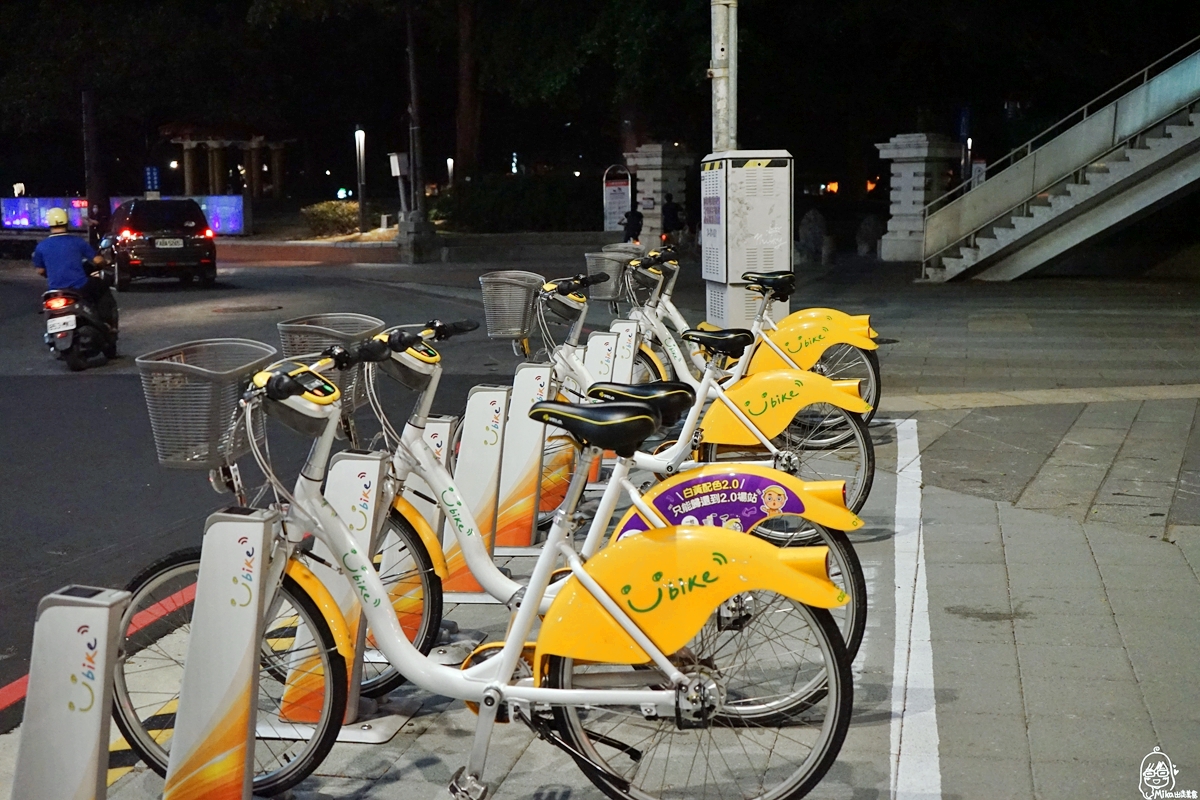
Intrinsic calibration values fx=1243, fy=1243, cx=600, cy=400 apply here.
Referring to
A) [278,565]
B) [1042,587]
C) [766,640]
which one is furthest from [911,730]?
[278,565]

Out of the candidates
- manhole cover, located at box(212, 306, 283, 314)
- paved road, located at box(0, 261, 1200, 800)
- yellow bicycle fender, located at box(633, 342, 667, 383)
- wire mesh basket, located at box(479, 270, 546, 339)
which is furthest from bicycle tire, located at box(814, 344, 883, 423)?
manhole cover, located at box(212, 306, 283, 314)

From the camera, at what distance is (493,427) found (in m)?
5.72

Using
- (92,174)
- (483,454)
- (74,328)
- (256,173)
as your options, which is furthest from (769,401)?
(256,173)

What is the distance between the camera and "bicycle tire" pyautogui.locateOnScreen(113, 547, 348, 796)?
3.73m

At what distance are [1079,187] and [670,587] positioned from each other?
62.6 feet

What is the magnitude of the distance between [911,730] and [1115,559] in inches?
92.7

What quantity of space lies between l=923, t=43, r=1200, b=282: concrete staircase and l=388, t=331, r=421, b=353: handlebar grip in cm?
1824

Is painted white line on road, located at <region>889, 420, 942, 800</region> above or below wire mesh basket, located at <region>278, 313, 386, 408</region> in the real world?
below

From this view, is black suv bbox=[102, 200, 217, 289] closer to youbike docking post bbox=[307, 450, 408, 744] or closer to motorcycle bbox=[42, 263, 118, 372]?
motorcycle bbox=[42, 263, 118, 372]

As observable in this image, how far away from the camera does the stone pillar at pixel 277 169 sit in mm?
48625

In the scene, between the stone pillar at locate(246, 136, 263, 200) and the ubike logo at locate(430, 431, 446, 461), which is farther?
the stone pillar at locate(246, 136, 263, 200)

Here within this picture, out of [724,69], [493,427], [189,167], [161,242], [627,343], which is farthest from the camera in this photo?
[189,167]

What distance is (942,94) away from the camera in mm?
29953

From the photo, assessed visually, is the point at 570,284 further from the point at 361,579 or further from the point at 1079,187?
the point at 1079,187
